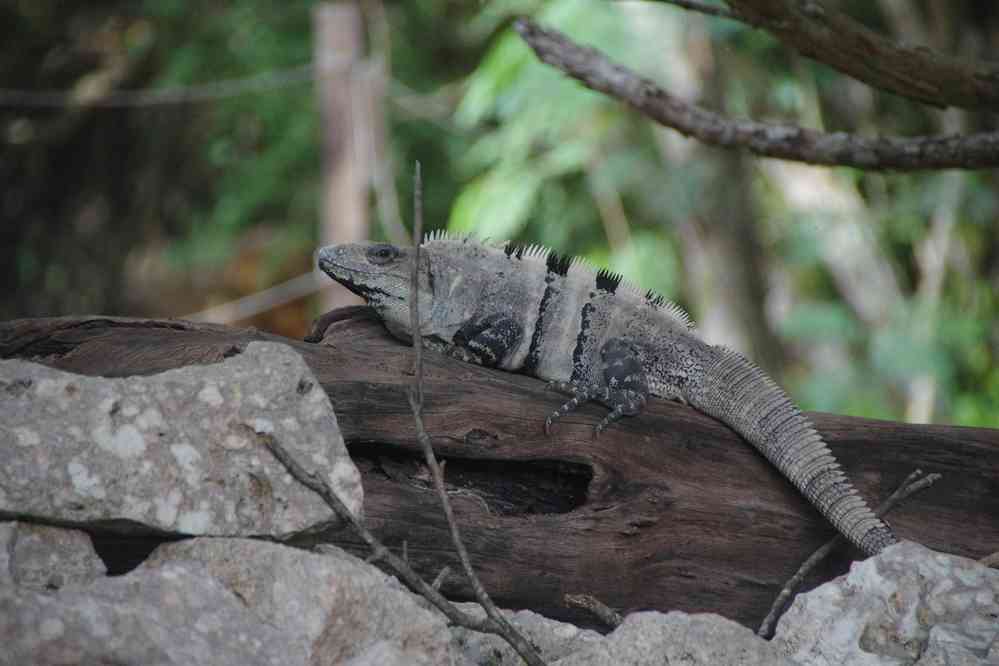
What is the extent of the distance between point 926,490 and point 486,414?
157 cm

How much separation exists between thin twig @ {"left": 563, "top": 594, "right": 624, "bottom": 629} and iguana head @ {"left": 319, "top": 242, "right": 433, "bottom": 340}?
1145 millimetres

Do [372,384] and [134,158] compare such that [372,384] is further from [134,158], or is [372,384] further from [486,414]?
[134,158]

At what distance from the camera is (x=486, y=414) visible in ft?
13.0

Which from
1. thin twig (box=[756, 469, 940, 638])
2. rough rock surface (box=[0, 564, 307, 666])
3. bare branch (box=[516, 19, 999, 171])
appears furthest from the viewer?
bare branch (box=[516, 19, 999, 171])

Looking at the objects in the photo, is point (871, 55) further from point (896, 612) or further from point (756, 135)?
point (896, 612)

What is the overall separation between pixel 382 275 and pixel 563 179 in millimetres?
8375

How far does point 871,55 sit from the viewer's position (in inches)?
177

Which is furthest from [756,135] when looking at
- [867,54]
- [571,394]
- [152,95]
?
[152,95]

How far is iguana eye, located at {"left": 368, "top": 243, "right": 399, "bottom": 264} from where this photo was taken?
457 cm

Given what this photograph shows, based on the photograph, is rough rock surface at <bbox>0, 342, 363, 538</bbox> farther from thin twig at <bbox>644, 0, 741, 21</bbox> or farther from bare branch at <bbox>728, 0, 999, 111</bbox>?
bare branch at <bbox>728, 0, 999, 111</bbox>

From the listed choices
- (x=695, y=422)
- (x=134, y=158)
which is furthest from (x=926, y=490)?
(x=134, y=158)

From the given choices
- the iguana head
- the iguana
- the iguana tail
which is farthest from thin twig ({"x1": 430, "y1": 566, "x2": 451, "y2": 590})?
the iguana tail

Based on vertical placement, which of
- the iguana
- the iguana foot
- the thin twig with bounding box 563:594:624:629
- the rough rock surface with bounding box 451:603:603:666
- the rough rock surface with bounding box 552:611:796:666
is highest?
the iguana

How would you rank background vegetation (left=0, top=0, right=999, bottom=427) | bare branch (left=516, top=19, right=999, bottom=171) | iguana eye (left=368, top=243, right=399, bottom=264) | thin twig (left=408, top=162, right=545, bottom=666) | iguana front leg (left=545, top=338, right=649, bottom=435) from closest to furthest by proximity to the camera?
thin twig (left=408, top=162, right=545, bottom=666), iguana front leg (left=545, top=338, right=649, bottom=435), iguana eye (left=368, top=243, right=399, bottom=264), bare branch (left=516, top=19, right=999, bottom=171), background vegetation (left=0, top=0, right=999, bottom=427)
